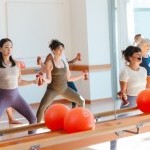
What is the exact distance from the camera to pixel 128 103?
3969 mm

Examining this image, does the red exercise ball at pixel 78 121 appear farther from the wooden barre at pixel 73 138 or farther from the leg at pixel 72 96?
the leg at pixel 72 96

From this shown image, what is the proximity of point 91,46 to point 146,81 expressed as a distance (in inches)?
143

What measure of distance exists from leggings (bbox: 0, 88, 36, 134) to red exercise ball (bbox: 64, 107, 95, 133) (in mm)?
1773

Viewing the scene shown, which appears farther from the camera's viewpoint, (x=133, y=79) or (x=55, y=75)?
(x=55, y=75)

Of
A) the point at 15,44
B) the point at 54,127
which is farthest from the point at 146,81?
the point at 15,44

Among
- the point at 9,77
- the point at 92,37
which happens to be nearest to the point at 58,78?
the point at 9,77

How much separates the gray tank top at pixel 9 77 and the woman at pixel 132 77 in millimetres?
1216

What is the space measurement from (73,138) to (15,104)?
201cm

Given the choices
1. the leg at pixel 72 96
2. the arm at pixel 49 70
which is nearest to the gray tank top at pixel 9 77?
the arm at pixel 49 70

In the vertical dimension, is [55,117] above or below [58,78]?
below

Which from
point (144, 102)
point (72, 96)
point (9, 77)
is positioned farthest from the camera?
point (72, 96)

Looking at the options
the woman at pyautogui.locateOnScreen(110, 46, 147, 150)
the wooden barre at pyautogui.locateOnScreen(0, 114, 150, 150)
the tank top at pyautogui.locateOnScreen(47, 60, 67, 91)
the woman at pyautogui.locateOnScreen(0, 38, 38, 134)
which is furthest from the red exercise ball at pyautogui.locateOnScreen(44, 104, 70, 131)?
the tank top at pyautogui.locateOnScreen(47, 60, 67, 91)

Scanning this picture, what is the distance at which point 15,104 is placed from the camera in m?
4.19

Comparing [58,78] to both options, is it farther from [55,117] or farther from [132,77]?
[55,117]
